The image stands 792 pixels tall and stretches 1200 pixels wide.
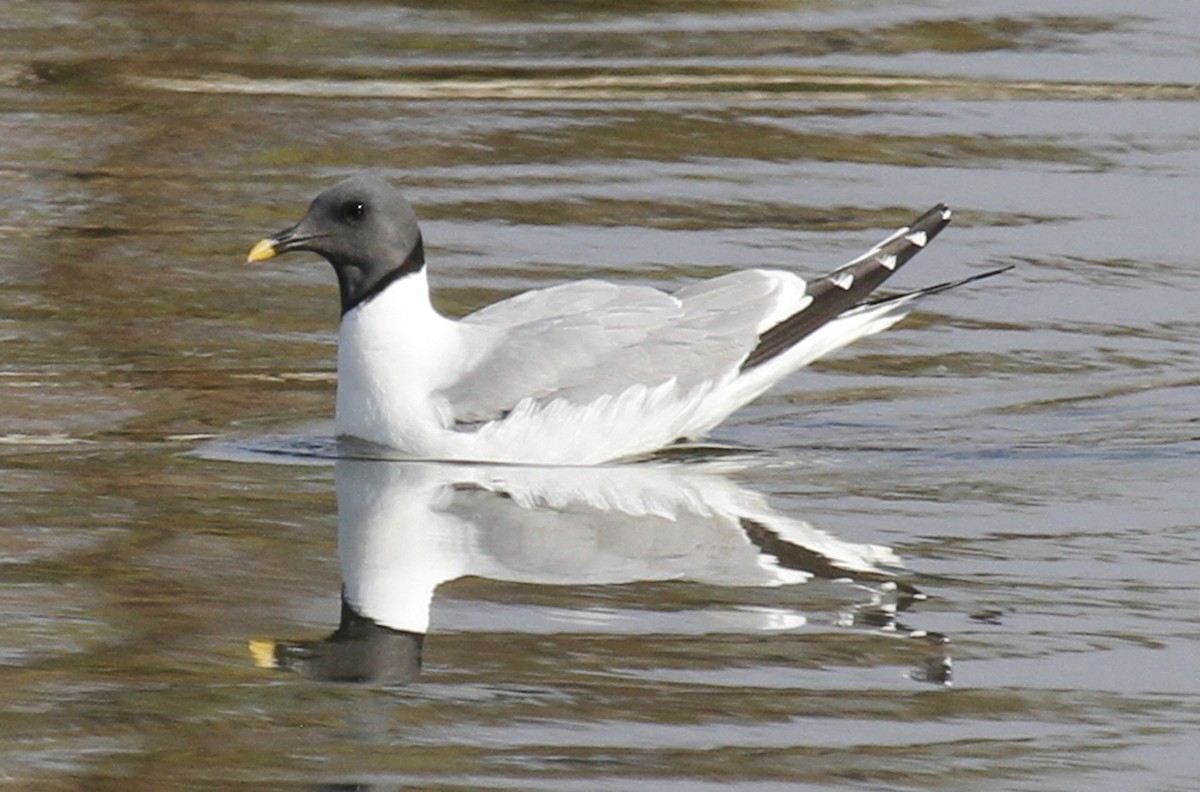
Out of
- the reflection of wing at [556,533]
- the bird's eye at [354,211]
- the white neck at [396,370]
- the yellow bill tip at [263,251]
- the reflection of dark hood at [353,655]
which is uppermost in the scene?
the bird's eye at [354,211]

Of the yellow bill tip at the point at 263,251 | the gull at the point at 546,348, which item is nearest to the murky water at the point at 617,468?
the gull at the point at 546,348

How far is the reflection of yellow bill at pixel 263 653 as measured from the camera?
632 cm

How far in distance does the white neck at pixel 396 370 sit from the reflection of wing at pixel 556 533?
12cm

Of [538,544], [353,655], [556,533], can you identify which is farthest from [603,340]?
[353,655]

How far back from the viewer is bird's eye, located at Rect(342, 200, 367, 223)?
28.3 ft

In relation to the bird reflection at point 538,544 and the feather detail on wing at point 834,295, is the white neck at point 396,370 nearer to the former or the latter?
the bird reflection at point 538,544

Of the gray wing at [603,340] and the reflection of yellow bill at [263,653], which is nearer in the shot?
the reflection of yellow bill at [263,653]

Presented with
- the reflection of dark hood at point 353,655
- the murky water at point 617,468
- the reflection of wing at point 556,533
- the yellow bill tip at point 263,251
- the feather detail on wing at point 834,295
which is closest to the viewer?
the murky water at point 617,468

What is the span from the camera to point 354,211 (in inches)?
340

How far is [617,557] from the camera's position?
7.28 meters

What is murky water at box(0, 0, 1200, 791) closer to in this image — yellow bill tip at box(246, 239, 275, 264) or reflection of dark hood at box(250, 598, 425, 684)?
reflection of dark hood at box(250, 598, 425, 684)

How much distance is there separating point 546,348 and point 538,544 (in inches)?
45.5

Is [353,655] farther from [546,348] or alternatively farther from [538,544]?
[546,348]

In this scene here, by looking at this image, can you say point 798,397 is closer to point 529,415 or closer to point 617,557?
point 529,415
